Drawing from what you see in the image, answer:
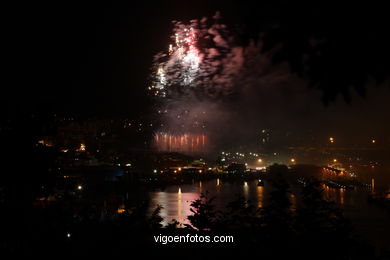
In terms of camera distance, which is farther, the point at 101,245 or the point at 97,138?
the point at 97,138

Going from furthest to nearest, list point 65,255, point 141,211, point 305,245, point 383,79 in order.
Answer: point 141,211 → point 305,245 → point 65,255 → point 383,79

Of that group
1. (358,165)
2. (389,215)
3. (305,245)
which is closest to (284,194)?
(305,245)

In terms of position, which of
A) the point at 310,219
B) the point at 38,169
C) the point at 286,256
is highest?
the point at 38,169

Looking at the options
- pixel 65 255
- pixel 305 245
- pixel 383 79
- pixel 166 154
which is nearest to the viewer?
pixel 383 79

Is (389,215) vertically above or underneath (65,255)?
underneath

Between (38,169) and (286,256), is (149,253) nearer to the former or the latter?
(286,256)

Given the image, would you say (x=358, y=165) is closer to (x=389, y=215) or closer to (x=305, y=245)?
(x=389, y=215)

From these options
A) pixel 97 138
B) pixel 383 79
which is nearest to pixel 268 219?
pixel 383 79

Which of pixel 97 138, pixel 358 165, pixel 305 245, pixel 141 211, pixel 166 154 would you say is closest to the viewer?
pixel 305 245

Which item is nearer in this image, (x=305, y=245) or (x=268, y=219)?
(x=305, y=245)
